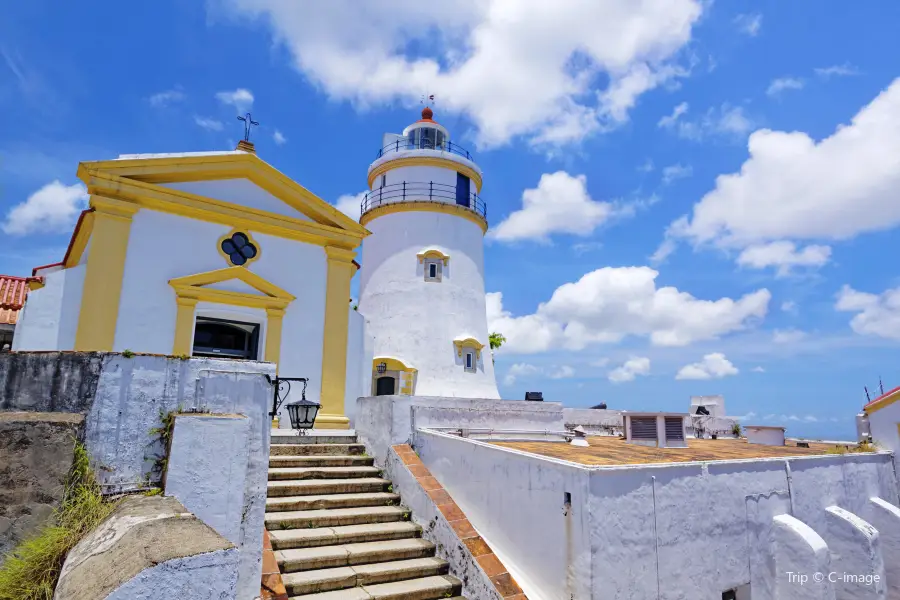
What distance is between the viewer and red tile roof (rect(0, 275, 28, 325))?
50.4 feet

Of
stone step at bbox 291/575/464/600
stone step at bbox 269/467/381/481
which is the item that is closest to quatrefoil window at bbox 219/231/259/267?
stone step at bbox 269/467/381/481

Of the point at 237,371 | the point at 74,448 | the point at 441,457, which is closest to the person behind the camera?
the point at 74,448

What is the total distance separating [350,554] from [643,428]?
23.7 ft

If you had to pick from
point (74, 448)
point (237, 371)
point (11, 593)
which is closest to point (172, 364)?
point (237, 371)

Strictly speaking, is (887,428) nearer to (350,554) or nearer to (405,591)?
(405,591)

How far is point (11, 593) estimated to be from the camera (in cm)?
338

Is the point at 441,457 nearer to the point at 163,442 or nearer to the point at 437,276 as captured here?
the point at 163,442

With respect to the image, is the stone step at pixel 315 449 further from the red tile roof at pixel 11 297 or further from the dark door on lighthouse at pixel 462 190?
the dark door on lighthouse at pixel 462 190

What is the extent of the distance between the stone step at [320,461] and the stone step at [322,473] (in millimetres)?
110

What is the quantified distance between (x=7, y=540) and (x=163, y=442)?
1212mm

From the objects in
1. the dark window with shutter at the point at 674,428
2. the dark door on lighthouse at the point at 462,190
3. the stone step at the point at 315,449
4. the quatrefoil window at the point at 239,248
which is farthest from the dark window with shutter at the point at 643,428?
the dark door on lighthouse at the point at 462,190

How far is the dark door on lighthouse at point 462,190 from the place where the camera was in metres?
19.7

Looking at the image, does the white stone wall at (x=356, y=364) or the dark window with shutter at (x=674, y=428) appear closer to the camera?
the dark window with shutter at (x=674, y=428)

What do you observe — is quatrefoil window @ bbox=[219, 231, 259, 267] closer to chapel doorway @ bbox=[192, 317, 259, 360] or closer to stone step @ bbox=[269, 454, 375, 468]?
chapel doorway @ bbox=[192, 317, 259, 360]
